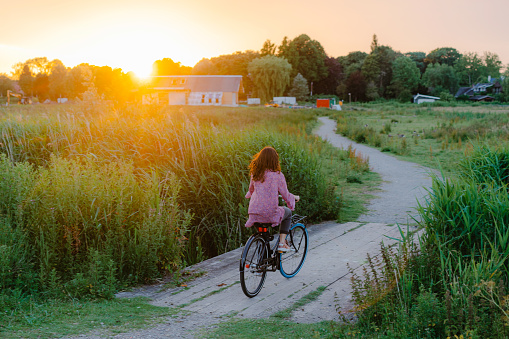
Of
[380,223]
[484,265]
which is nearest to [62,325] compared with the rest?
[484,265]

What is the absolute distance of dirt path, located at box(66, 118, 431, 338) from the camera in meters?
4.65

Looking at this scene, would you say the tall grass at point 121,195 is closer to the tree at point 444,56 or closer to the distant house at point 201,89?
the distant house at point 201,89

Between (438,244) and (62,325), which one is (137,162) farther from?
(438,244)

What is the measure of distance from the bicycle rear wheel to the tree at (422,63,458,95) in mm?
114013

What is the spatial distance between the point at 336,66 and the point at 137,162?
109178 millimetres

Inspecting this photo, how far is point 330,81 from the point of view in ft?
370

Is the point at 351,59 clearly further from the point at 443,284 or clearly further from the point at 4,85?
the point at 443,284

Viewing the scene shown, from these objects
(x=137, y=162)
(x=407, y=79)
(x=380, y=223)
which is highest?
(x=407, y=79)

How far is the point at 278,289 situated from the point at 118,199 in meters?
2.42

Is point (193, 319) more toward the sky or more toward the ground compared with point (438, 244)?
more toward the ground

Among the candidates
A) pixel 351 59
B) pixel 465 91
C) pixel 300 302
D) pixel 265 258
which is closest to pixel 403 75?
pixel 465 91

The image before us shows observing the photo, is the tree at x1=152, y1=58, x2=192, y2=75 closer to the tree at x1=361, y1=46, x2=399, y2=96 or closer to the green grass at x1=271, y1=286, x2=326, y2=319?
the tree at x1=361, y1=46, x2=399, y2=96

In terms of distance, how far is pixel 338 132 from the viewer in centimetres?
2989

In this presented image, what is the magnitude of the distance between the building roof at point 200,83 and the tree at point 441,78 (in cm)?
5335
